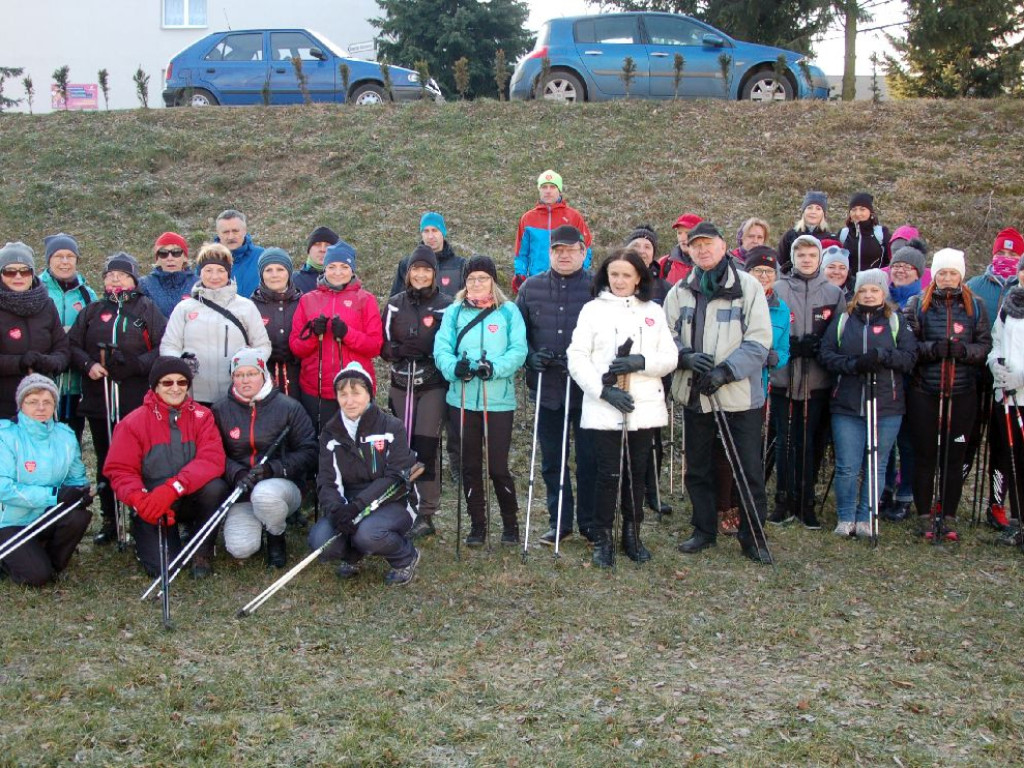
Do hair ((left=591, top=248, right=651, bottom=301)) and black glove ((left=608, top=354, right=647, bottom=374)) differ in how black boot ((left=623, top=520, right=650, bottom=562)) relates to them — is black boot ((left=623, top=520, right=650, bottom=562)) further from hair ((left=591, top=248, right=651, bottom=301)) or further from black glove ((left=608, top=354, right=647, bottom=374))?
hair ((left=591, top=248, right=651, bottom=301))

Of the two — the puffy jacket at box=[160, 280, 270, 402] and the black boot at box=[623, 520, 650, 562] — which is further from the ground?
the puffy jacket at box=[160, 280, 270, 402]

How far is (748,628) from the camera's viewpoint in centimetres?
531

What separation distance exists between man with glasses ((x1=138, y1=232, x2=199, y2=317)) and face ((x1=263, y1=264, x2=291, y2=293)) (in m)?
0.55

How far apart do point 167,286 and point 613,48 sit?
416 inches

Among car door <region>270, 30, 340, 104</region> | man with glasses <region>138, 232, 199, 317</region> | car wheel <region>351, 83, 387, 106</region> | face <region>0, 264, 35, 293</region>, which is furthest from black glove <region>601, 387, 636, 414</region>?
car door <region>270, 30, 340, 104</region>

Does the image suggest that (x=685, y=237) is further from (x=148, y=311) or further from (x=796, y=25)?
(x=796, y=25)

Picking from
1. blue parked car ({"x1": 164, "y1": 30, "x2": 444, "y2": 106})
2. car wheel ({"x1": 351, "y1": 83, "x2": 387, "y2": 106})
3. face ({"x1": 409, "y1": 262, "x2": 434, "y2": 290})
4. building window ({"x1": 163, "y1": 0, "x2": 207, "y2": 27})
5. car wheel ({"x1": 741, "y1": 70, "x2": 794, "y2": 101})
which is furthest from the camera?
building window ({"x1": 163, "y1": 0, "x2": 207, "y2": 27})

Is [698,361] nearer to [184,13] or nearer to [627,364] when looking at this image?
[627,364]

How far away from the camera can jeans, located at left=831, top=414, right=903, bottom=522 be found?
7020mm

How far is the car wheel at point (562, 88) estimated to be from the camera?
51.6 ft

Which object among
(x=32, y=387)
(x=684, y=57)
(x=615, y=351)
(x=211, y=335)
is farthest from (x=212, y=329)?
(x=684, y=57)

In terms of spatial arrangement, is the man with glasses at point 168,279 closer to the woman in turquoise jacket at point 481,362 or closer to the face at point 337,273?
the face at point 337,273

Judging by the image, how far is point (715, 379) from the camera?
239 inches

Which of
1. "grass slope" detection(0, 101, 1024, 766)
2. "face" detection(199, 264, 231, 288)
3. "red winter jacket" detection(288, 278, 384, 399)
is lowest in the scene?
"grass slope" detection(0, 101, 1024, 766)
